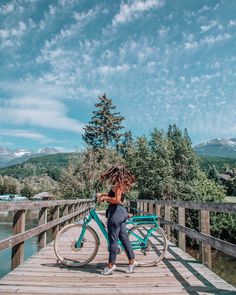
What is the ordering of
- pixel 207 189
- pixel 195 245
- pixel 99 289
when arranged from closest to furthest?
pixel 99 289
pixel 195 245
pixel 207 189

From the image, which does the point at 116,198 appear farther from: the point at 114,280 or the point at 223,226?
the point at 223,226

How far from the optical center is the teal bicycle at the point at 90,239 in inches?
219

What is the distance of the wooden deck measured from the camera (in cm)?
414

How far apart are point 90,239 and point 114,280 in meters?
0.93

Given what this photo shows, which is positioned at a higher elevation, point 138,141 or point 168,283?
point 138,141

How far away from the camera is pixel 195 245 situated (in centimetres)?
2252

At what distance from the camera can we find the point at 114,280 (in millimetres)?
4699

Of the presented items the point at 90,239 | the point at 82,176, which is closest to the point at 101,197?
the point at 90,239

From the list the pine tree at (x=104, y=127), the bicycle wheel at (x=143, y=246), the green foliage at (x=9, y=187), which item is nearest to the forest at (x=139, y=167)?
the pine tree at (x=104, y=127)

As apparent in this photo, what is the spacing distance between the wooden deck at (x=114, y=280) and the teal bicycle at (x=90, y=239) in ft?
0.54

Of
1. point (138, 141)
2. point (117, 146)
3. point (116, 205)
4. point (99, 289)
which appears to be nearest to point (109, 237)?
point (116, 205)

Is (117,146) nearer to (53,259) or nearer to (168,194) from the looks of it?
(168,194)

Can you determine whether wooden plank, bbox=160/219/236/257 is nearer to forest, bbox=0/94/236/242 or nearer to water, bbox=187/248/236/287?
water, bbox=187/248/236/287

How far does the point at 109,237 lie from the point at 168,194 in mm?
35663
